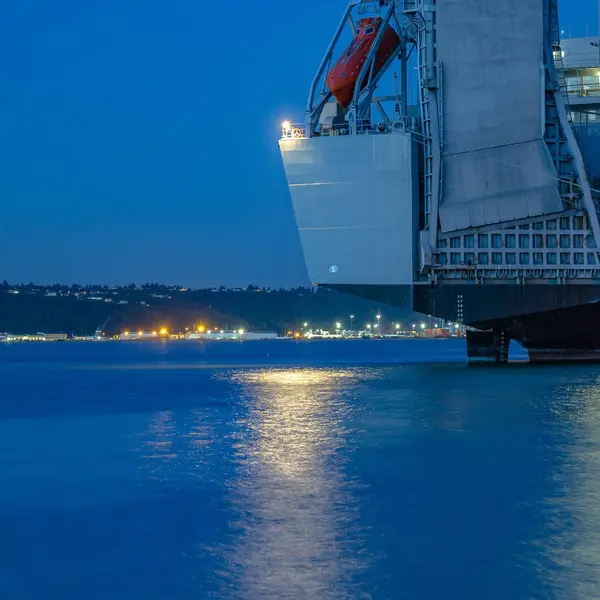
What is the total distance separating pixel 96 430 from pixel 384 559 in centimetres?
1414

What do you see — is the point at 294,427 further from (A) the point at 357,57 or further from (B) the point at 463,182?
(A) the point at 357,57

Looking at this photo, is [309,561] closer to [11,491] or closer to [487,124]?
[11,491]

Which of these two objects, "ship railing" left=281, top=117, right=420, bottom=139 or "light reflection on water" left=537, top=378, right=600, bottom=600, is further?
"ship railing" left=281, top=117, right=420, bottom=139

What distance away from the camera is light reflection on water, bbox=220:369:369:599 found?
8961 mm

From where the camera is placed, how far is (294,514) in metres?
11.8

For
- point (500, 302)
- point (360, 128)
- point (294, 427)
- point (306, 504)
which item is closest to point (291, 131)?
point (360, 128)

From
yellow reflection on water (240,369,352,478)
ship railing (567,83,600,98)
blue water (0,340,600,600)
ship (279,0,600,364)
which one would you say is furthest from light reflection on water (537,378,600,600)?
ship railing (567,83,600,98)

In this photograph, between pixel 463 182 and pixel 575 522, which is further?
pixel 463 182

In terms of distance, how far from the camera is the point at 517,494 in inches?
506

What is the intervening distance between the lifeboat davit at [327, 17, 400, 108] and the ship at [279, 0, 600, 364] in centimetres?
56

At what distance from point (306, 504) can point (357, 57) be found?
29.4 metres

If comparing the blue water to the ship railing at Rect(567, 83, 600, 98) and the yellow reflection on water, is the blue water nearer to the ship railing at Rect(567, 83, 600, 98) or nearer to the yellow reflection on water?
the yellow reflection on water

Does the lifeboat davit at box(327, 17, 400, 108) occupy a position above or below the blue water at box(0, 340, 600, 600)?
above

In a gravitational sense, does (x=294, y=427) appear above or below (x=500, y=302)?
below
